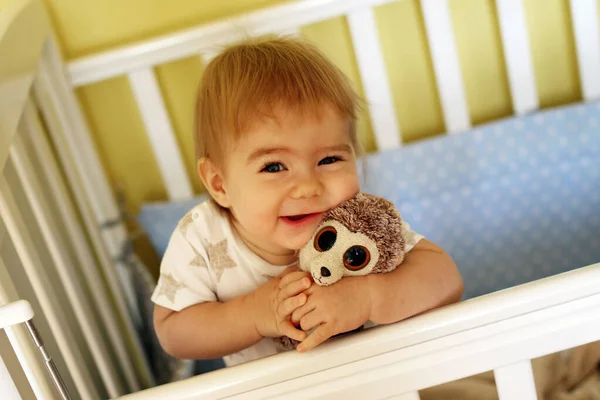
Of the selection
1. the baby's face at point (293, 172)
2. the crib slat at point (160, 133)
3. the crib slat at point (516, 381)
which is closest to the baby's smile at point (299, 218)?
the baby's face at point (293, 172)

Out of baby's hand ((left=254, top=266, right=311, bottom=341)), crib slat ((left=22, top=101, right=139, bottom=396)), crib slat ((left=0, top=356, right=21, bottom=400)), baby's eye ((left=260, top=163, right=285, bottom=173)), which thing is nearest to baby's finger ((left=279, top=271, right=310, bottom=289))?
baby's hand ((left=254, top=266, right=311, bottom=341))

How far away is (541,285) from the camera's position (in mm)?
518

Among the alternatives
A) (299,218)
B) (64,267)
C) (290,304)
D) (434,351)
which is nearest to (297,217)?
(299,218)

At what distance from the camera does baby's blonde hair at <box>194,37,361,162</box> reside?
65 cm

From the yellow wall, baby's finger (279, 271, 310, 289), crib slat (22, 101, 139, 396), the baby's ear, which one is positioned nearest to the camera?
baby's finger (279, 271, 310, 289)

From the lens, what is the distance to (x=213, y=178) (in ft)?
2.41

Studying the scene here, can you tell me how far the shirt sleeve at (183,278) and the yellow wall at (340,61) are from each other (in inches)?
17.7

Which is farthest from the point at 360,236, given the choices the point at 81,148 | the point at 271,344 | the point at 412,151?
the point at 81,148

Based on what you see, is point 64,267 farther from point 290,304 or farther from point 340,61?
point 340,61

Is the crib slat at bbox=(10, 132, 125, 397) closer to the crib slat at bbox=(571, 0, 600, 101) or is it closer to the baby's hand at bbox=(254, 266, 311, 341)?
the baby's hand at bbox=(254, 266, 311, 341)

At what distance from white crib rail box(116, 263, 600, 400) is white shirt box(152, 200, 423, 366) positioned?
0.79 ft

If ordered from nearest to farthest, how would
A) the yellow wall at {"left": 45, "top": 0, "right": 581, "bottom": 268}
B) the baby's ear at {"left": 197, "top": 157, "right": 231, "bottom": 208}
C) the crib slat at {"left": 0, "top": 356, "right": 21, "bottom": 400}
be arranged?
1. the crib slat at {"left": 0, "top": 356, "right": 21, "bottom": 400}
2. the baby's ear at {"left": 197, "top": 157, "right": 231, "bottom": 208}
3. the yellow wall at {"left": 45, "top": 0, "right": 581, "bottom": 268}

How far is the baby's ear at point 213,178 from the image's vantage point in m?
0.72

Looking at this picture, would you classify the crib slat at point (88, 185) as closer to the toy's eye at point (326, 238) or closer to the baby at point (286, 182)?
the baby at point (286, 182)
